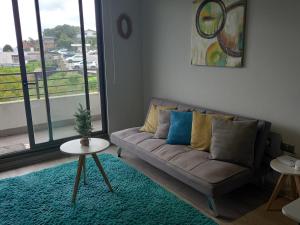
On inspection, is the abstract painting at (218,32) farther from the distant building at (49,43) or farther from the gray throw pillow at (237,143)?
the distant building at (49,43)

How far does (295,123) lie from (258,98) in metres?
0.44

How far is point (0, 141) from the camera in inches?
174

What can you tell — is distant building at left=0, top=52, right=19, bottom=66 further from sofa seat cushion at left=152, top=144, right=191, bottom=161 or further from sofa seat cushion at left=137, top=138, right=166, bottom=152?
sofa seat cushion at left=152, top=144, right=191, bottom=161

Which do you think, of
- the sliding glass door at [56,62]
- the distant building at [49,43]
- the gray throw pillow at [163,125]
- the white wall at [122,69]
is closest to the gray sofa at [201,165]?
the gray throw pillow at [163,125]

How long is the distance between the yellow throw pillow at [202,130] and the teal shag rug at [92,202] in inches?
24.5

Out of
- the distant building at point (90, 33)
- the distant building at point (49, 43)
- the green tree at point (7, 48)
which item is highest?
the distant building at point (90, 33)

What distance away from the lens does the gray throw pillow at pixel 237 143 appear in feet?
8.48

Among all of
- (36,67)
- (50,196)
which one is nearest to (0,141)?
(36,67)

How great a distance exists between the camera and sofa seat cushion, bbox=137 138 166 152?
10.1 feet

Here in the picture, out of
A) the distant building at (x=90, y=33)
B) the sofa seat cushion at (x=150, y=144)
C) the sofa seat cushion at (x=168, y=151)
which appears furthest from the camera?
the distant building at (x=90, y=33)

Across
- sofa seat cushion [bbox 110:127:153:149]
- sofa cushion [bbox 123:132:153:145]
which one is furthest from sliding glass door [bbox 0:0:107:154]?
sofa cushion [bbox 123:132:153:145]

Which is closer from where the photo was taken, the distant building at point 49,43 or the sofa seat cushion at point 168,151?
the sofa seat cushion at point 168,151

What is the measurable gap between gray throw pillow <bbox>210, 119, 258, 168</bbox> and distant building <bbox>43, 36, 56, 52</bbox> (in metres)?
2.52

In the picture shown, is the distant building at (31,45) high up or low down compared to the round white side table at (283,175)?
up
